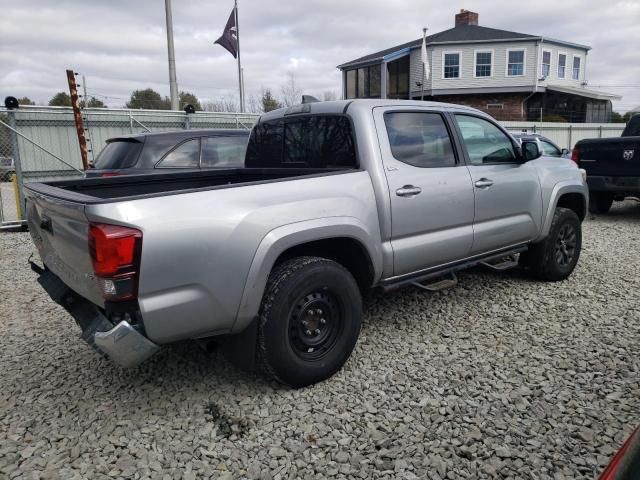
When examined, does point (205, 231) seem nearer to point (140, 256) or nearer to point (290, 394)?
point (140, 256)

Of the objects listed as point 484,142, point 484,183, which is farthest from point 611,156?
point 484,183

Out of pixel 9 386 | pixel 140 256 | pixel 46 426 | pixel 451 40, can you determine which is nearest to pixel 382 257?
pixel 140 256

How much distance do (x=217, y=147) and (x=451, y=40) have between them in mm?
28174

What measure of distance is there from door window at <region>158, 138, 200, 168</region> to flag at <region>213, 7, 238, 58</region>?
1409 cm

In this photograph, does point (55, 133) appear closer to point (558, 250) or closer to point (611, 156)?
point (558, 250)

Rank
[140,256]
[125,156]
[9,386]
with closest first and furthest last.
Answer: [140,256], [9,386], [125,156]

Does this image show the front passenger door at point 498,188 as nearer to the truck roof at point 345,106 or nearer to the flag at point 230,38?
the truck roof at point 345,106

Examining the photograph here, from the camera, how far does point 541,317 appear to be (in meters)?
4.46

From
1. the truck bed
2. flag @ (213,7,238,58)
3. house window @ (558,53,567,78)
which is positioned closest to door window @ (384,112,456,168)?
the truck bed

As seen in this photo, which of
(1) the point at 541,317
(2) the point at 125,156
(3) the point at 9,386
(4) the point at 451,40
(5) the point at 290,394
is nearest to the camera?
(5) the point at 290,394

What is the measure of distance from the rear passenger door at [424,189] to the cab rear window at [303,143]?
28cm

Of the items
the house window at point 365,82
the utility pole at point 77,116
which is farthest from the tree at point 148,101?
the utility pole at point 77,116

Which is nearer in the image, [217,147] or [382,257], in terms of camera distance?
[382,257]

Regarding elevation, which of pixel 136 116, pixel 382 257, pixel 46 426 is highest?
pixel 136 116
